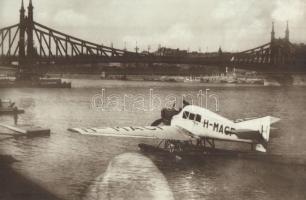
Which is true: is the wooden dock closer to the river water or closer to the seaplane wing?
the river water

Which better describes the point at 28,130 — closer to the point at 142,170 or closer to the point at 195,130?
the point at 142,170

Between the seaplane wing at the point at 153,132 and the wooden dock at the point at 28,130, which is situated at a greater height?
the seaplane wing at the point at 153,132

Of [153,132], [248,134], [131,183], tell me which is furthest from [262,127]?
[131,183]

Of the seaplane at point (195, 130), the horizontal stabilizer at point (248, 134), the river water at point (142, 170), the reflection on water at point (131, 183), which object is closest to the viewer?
the reflection on water at point (131, 183)

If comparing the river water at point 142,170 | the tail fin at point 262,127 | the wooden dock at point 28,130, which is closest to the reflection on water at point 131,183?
the river water at point 142,170

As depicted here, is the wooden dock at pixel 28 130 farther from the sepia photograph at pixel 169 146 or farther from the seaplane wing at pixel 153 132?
the seaplane wing at pixel 153 132

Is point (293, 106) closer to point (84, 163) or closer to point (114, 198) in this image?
point (84, 163)

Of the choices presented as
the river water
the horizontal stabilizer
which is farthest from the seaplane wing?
the horizontal stabilizer

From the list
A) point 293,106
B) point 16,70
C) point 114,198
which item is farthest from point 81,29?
point 16,70
